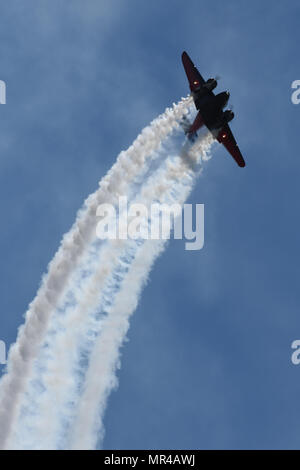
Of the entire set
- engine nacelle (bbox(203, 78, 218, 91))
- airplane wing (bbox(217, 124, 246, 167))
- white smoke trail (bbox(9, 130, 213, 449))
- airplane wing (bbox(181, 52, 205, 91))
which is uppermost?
airplane wing (bbox(181, 52, 205, 91))

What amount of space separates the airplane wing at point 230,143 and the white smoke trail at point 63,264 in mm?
5451

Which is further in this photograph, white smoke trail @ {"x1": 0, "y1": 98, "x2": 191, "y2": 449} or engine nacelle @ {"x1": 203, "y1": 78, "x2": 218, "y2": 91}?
engine nacelle @ {"x1": 203, "y1": 78, "x2": 218, "y2": 91}

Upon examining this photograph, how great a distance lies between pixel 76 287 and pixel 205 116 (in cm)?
2598

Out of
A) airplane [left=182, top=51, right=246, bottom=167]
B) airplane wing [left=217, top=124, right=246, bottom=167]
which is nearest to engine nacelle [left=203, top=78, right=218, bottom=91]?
airplane [left=182, top=51, right=246, bottom=167]

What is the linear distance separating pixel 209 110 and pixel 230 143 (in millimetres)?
6644

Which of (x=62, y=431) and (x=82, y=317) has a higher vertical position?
(x=82, y=317)

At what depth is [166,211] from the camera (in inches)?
3214

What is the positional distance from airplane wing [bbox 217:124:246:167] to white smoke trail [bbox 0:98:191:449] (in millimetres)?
5451

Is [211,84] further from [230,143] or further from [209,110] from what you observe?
[230,143]

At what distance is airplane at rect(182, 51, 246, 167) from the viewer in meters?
84.8

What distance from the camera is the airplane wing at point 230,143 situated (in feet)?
291

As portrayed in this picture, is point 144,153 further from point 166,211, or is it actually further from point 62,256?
point 62,256

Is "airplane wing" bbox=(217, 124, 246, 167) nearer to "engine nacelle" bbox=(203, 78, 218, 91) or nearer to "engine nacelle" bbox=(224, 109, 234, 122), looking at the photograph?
"engine nacelle" bbox=(224, 109, 234, 122)

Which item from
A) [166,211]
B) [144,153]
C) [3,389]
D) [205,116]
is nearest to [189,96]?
[205,116]
